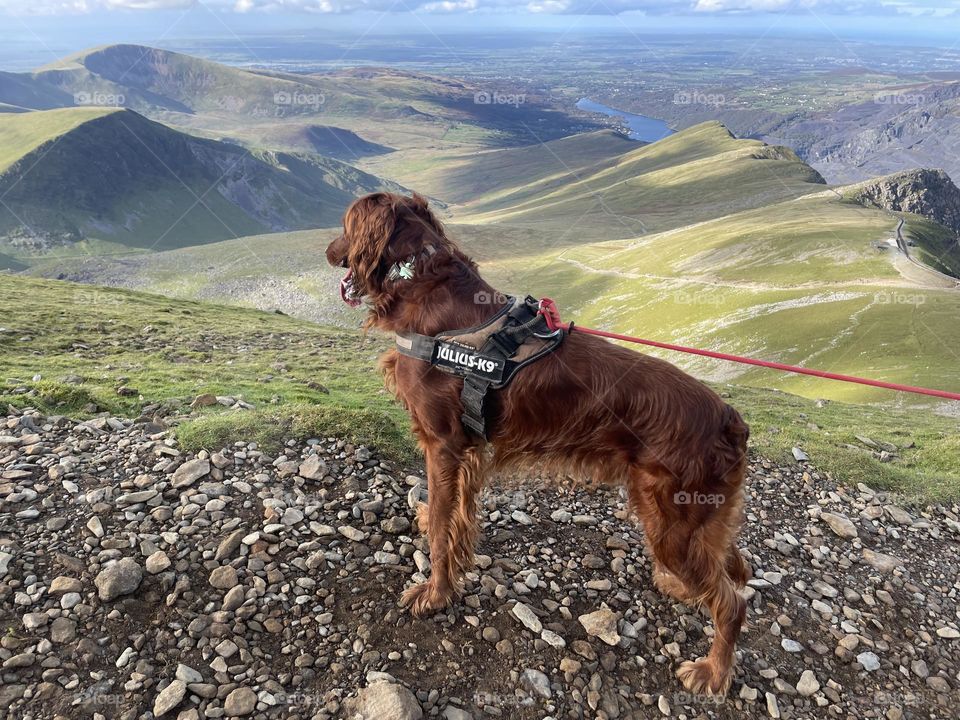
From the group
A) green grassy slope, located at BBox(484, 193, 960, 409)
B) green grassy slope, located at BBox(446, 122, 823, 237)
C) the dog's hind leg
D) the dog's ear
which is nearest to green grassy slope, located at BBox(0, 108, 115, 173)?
green grassy slope, located at BBox(446, 122, 823, 237)

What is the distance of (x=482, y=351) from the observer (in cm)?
479

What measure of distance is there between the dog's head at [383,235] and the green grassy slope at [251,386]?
9.20ft

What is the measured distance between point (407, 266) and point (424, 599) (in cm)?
301

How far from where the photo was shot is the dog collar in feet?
16.5

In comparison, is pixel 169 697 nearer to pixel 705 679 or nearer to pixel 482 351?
pixel 482 351

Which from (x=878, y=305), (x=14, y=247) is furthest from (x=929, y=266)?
(x=14, y=247)

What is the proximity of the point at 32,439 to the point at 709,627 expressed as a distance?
7.72 meters

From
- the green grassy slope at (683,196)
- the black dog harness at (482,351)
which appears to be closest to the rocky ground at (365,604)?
the black dog harness at (482,351)

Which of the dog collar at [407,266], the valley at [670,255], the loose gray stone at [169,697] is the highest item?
the dog collar at [407,266]

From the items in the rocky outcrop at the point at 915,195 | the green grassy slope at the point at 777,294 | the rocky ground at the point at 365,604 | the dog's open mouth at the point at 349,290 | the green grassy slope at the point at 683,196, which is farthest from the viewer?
the green grassy slope at the point at 683,196

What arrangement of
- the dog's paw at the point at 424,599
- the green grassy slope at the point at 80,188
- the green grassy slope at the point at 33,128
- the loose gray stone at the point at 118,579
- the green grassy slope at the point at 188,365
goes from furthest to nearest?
the green grassy slope at the point at 33,128 → the green grassy slope at the point at 80,188 → the green grassy slope at the point at 188,365 → the dog's paw at the point at 424,599 → the loose gray stone at the point at 118,579

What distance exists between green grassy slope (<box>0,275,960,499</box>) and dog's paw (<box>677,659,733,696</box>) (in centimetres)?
392

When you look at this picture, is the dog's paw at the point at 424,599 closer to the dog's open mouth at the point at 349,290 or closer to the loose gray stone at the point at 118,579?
the loose gray stone at the point at 118,579

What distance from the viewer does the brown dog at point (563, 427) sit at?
4.61m
